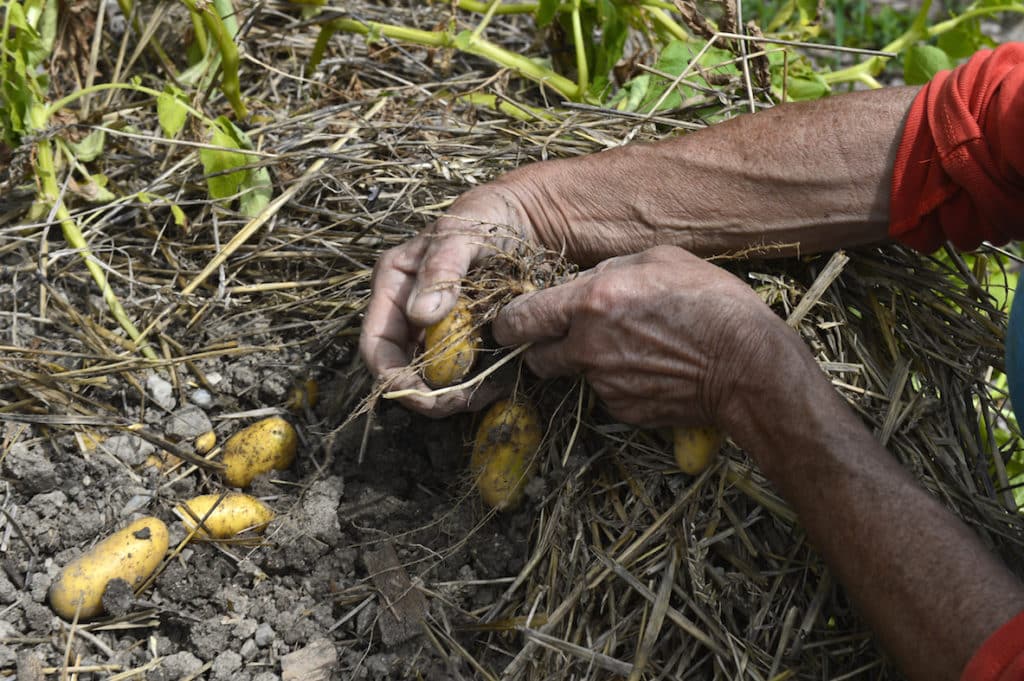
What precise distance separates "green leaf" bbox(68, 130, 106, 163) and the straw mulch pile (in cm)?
5

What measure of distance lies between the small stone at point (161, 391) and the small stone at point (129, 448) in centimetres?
11

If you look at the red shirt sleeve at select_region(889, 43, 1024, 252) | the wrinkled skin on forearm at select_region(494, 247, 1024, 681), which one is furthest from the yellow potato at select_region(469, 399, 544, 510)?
the red shirt sleeve at select_region(889, 43, 1024, 252)

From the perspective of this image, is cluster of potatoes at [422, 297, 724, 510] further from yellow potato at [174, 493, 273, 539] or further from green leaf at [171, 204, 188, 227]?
green leaf at [171, 204, 188, 227]

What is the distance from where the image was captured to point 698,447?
1938 millimetres

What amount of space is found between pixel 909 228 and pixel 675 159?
1.70ft

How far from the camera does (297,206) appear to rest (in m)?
2.67

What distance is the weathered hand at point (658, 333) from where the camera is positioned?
6.15 feet

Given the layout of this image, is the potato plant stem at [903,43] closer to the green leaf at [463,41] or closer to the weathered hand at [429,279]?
the green leaf at [463,41]

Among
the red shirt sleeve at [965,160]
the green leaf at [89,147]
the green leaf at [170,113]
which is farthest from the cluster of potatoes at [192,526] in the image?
the red shirt sleeve at [965,160]

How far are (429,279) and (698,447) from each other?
A: 0.63m

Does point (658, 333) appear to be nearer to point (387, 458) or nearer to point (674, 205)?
point (674, 205)

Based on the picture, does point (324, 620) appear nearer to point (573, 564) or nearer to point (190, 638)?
point (190, 638)

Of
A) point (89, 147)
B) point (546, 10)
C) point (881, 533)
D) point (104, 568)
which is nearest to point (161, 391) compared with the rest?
point (104, 568)

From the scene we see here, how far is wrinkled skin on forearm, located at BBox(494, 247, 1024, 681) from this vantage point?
5.27 feet
